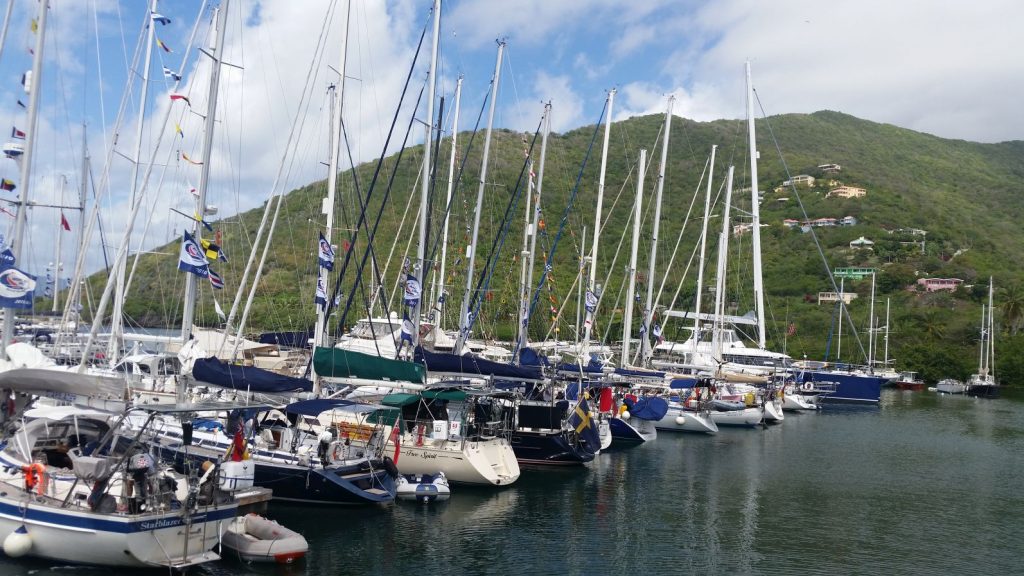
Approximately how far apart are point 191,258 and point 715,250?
269 feet

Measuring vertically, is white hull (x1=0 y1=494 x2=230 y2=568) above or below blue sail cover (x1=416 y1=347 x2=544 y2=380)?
below

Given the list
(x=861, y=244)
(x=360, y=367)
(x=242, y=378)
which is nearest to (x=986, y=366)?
(x=861, y=244)

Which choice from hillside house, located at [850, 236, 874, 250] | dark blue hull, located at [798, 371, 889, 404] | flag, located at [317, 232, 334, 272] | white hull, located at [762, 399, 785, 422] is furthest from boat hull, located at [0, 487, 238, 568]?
hillside house, located at [850, 236, 874, 250]

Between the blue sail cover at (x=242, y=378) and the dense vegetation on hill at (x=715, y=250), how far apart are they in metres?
37.4

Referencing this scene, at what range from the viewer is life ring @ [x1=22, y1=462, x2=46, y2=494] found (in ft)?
57.2

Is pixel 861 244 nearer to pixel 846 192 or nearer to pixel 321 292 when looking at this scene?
pixel 846 192

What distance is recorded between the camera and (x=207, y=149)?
26.5 m

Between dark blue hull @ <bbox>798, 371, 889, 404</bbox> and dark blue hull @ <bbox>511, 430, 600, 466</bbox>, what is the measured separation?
46.5 m

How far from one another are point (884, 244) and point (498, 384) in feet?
350

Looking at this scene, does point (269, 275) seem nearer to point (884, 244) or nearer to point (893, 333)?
point (893, 333)

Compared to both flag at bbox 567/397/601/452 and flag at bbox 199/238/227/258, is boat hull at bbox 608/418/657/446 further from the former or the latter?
flag at bbox 199/238/227/258

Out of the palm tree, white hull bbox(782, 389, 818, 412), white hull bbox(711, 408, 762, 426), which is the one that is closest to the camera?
white hull bbox(711, 408, 762, 426)

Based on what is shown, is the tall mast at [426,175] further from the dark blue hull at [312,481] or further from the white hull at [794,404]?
the white hull at [794,404]

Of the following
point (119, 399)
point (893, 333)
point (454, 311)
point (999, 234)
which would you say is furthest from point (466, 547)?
point (999, 234)
